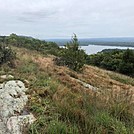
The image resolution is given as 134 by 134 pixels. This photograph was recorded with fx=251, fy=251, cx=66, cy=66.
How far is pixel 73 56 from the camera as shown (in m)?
18.2

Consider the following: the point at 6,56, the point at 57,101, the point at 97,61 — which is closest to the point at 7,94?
the point at 57,101

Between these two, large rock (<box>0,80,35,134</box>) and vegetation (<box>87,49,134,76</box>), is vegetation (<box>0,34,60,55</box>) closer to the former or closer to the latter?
vegetation (<box>87,49,134,76</box>)

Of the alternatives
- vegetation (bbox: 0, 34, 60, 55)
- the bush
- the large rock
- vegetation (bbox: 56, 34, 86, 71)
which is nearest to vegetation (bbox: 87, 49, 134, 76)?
vegetation (bbox: 0, 34, 60, 55)

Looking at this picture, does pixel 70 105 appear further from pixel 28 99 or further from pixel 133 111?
pixel 28 99

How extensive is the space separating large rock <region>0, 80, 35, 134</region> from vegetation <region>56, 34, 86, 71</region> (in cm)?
1194

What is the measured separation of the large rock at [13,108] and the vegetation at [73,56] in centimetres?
1194

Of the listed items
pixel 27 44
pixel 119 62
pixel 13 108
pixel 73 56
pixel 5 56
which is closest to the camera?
pixel 13 108

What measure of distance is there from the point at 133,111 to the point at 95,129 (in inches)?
34.3

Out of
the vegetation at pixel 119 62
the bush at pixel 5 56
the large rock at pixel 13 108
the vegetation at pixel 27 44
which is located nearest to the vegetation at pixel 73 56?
the vegetation at pixel 27 44

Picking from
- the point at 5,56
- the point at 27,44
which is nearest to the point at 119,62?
the point at 27,44

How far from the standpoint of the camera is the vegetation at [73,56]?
712 inches

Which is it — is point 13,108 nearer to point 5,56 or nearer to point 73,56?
point 5,56

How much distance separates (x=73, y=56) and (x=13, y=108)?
13.8 m

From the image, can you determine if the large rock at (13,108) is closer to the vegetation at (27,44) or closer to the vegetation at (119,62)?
the vegetation at (27,44)
